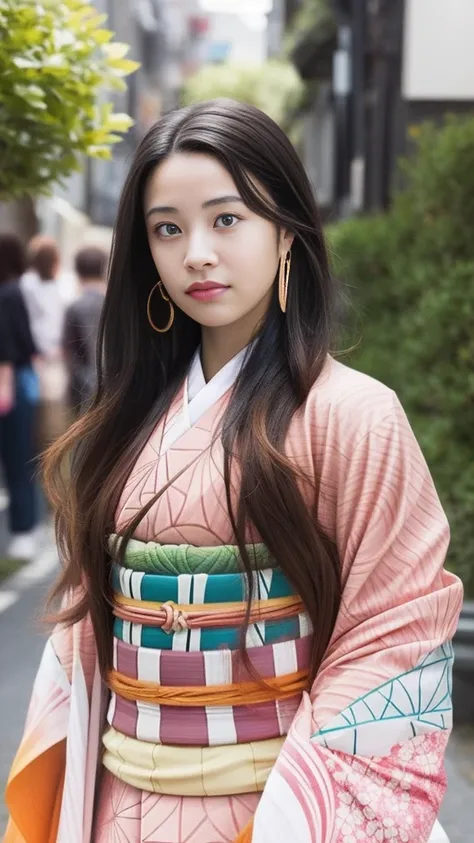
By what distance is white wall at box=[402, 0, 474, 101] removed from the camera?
7949 mm

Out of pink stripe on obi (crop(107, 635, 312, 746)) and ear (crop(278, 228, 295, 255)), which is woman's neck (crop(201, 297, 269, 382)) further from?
pink stripe on obi (crop(107, 635, 312, 746))

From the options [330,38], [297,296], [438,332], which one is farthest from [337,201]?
[297,296]

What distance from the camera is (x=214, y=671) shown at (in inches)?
67.4

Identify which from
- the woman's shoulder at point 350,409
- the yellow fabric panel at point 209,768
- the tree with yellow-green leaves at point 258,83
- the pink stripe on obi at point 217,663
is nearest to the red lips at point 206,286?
the woman's shoulder at point 350,409

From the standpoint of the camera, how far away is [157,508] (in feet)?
5.80

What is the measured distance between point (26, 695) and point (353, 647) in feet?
12.8

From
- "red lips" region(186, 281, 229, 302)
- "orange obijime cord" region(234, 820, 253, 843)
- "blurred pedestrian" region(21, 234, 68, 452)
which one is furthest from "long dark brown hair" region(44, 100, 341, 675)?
"blurred pedestrian" region(21, 234, 68, 452)

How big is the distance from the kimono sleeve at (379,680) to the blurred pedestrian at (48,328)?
7216 mm

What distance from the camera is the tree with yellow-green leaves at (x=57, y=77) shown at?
139 inches

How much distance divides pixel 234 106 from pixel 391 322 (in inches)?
264

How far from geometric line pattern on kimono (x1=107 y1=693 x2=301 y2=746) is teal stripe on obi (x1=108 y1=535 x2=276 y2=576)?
0.20 metres

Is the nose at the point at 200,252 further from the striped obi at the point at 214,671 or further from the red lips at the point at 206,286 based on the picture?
the striped obi at the point at 214,671

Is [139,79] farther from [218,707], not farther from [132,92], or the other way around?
[218,707]

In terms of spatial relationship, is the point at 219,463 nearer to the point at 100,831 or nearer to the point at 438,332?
the point at 100,831
